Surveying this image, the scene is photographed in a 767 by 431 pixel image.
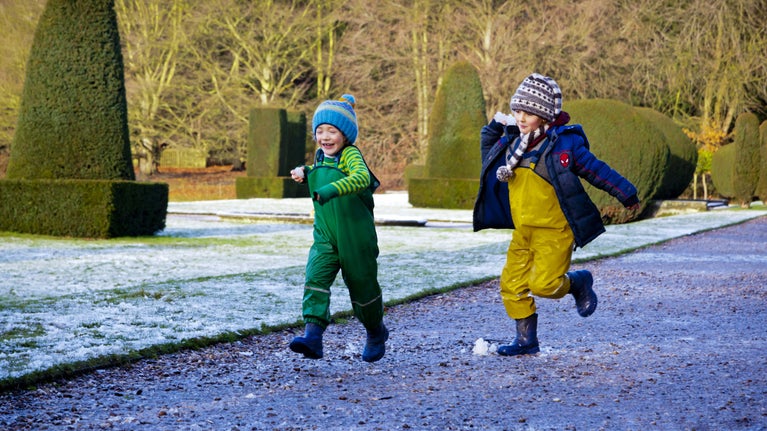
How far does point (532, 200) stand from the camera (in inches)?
179

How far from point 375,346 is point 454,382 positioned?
602 mm

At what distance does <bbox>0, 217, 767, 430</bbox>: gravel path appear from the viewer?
329 cm

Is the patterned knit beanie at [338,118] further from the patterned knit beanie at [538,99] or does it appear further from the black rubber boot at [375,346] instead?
the black rubber boot at [375,346]

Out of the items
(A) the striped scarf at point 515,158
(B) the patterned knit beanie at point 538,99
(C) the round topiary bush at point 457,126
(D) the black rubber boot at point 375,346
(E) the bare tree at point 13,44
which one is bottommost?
(D) the black rubber boot at point 375,346

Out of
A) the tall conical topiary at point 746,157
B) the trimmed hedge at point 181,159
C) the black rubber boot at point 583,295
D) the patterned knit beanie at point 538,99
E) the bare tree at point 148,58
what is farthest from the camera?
the trimmed hedge at point 181,159

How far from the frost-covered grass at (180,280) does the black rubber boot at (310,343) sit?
2.96 ft

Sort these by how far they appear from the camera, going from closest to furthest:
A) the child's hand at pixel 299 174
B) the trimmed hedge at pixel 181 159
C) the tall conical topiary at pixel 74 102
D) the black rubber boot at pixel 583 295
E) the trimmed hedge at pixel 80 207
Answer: the child's hand at pixel 299 174 < the black rubber boot at pixel 583 295 < the trimmed hedge at pixel 80 207 < the tall conical topiary at pixel 74 102 < the trimmed hedge at pixel 181 159

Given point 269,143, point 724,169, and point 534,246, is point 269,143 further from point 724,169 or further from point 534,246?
point 534,246

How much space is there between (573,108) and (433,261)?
827 centimetres

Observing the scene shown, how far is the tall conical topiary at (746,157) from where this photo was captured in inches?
960

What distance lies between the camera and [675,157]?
20.4 m

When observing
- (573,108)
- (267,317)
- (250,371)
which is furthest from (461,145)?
(250,371)

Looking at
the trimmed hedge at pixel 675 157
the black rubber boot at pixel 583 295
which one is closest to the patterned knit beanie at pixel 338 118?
the black rubber boot at pixel 583 295

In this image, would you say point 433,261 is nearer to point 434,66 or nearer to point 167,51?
point 434,66
